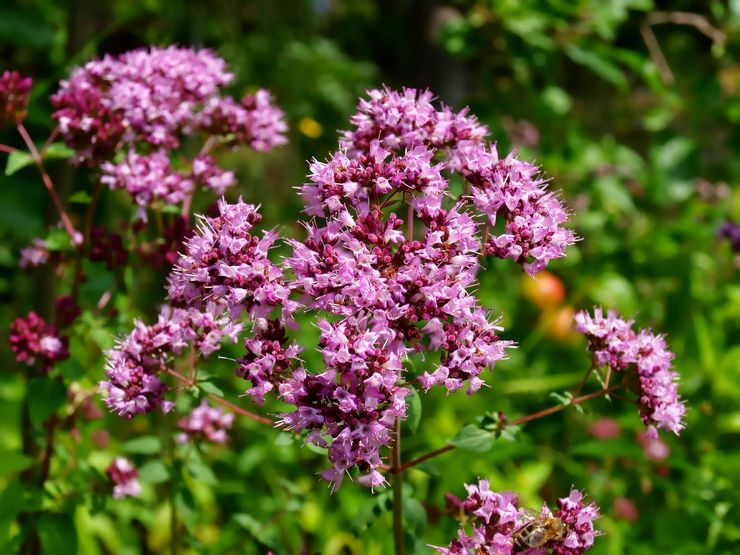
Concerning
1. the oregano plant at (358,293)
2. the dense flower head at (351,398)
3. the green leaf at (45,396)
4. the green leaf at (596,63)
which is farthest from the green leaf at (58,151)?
the green leaf at (596,63)

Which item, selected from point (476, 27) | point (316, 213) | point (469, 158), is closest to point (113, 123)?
point (316, 213)

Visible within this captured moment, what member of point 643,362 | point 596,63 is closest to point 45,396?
point 643,362

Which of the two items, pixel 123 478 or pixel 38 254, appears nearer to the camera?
pixel 123 478

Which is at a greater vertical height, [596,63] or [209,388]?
[596,63]

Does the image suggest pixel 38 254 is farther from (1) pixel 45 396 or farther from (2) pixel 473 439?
(2) pixel 473 439

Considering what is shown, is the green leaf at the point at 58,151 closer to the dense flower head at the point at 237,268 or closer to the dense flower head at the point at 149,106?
the dense flower head at the point at 149,106

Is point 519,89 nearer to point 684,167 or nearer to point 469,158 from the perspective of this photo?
point 684,167
